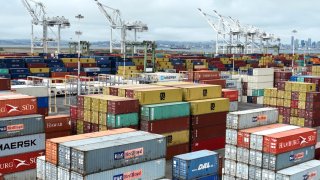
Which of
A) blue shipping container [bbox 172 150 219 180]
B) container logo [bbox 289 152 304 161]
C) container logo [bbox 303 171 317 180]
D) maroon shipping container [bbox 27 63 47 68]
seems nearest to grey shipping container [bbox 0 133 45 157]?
blue shipping container [bbox 172 150 219 180]

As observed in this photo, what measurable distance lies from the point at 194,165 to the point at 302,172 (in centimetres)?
920

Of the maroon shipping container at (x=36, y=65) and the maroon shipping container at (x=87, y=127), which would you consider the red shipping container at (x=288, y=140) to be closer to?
the maroon shipping container at (x=87, y=127)

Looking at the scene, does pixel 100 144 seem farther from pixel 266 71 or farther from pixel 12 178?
pixel 266 71

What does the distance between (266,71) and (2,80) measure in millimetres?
59447

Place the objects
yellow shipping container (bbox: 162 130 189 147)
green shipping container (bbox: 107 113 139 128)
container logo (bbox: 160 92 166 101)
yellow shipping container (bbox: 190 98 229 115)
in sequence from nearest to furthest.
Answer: green shipping container (bbox: 107 113 139 128), yellow shipping container (bbox: 162 130 189 147), container logo (bbox: 160 92 166 101), yellow shipping container (bbox: 190 98 229 115)

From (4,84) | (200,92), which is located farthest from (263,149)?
(4,84)

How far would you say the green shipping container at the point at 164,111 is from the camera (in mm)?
41578

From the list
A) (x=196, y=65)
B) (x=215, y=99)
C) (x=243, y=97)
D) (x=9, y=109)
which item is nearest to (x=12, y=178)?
(x=9, y=109)

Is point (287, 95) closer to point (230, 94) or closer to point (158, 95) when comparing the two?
point (230, 94)

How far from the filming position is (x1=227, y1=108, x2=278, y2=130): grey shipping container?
3612cm

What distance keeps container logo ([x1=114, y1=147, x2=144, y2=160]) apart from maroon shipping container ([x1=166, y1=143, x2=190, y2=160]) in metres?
15.4

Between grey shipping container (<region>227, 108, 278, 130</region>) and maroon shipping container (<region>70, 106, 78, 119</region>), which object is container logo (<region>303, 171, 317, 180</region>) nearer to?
grey shipping container (<region>227, 108, 278, 130</region>)

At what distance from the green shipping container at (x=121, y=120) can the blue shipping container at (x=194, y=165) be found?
9.96 m

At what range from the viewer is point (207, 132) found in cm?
4816
